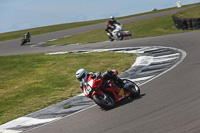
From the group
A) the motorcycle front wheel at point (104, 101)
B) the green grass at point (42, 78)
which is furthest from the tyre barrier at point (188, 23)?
the motorcycle front wheel at point (104, 101)

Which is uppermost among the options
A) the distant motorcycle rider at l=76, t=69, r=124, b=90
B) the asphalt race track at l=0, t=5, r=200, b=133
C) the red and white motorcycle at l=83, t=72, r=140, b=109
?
the distant motorcycle rider at l=76, t=69, r=124, b=90

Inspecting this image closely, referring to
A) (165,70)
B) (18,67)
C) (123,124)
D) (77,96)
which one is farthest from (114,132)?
(18,67)

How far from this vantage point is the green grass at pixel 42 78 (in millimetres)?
11242

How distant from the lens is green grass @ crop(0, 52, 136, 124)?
1124cm

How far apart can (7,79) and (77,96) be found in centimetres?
564

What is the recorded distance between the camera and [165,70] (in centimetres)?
1275

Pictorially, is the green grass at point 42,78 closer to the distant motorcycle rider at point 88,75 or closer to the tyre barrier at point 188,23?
the distant motorcycle rider at point 88,75

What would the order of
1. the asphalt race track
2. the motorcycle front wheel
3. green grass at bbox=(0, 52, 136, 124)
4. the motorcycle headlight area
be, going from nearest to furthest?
the asphalt race track → the motorcycle front wheel → the motorcycle headlight area → green grass at bbox=(0, 52, 136, 124)

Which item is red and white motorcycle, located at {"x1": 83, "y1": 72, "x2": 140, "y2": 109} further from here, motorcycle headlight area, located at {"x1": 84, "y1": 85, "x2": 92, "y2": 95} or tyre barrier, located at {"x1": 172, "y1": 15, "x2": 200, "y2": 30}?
tyre barrier, located at {"x1": 172, "y1": 15, "x2": 200, "y2": 30}

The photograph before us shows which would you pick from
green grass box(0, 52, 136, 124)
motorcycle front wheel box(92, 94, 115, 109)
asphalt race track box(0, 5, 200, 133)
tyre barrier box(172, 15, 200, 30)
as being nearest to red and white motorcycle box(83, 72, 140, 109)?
motorcycle front wheel box(92, 94, 115, 109)

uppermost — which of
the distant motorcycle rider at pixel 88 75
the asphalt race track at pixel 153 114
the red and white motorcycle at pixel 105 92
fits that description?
the distant motorcycle rider at pixel 88 75

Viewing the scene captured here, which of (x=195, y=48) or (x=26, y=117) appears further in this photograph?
(x=195, y=48)

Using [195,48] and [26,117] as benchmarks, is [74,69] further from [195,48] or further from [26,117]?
[26,117]

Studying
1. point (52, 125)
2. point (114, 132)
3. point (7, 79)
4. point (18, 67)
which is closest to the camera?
point (114, 132)
